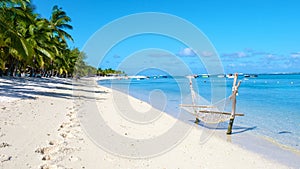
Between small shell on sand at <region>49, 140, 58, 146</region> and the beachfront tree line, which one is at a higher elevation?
the beachfront tree line

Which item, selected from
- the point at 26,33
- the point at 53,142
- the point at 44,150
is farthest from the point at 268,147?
the point at 26,33

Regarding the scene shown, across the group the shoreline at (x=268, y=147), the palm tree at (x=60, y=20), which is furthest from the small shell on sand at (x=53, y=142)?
the palm tree at (x=60, y=20)

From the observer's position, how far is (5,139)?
16.0ft

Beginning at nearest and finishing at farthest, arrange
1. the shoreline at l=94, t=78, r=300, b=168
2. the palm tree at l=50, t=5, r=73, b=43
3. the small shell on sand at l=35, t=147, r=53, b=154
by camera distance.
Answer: the small shell on sand at l=35, t=147, r=53, b=154, the shoreline at l=94, t=78, r=300, b=168, the palm tree at l=50, t=5, r=73, b=43

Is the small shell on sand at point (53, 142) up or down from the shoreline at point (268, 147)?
up

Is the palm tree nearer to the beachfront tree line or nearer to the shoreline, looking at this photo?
the beachfront tree line

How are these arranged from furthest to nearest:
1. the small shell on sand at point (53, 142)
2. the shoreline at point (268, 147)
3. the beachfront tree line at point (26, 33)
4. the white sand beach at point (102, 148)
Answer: the beachfront tree line at point (26, 33)
the shoreline at point (268, 147)
the small shell on sand at point (53, 142)
the white sand beach at point (102, 148)

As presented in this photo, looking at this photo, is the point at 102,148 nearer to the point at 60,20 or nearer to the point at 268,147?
the point at 268,147

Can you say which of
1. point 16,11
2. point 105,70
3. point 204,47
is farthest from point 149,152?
point 105,70

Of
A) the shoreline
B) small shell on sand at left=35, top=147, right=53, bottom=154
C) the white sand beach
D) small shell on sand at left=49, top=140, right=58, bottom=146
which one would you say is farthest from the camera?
the shoreline

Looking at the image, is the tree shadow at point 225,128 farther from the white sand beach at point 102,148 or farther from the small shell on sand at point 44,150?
the small shell on sand at point 44,150

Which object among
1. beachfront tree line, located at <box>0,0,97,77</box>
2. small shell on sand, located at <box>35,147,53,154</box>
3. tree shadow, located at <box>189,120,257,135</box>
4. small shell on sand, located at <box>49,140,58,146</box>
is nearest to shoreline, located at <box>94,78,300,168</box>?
tree shadow, located at <box>189,120,257,135</box>

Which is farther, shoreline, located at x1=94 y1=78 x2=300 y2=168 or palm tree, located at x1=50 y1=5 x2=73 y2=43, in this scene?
palm tree, located at x1=50 y1=5 x2=73 y2=43

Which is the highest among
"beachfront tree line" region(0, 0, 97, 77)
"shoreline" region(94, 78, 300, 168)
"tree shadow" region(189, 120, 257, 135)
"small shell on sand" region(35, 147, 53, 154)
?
"beachfront tree line" region(0, 0, 97, 77)
